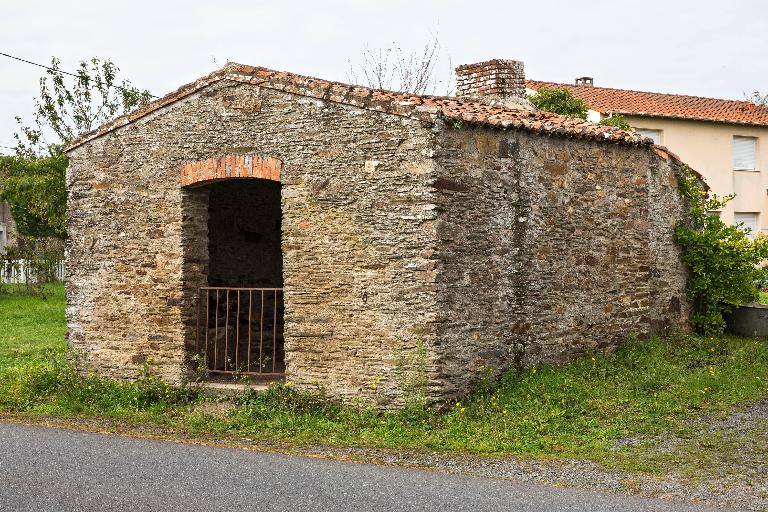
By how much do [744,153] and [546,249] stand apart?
811 inches

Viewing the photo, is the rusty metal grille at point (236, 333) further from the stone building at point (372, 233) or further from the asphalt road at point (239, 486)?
the asphalt road at point (239, 486)

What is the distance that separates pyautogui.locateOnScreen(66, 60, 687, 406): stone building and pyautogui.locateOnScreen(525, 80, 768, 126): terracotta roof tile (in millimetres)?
13770

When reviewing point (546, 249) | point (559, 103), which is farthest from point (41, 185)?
point (546, 249)

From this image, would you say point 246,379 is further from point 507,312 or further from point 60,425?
point 507,312

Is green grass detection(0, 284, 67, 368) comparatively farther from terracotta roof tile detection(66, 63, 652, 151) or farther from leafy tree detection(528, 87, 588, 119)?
leafy tree detection(528, 87, 588, 119)

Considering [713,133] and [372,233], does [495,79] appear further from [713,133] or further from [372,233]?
[713,133]

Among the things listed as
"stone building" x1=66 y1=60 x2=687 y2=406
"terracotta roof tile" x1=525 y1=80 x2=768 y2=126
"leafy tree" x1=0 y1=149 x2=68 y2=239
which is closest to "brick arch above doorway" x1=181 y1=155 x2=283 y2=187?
"stone building" x1=66 y1=60 x2=687 y2=406

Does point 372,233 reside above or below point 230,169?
below

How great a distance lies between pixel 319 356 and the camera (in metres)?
9.19

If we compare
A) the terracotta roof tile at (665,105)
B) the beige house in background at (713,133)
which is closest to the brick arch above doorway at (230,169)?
the terracotta roof tile at (665,105)

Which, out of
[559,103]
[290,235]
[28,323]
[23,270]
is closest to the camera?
[290,235]

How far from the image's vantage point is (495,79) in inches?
509

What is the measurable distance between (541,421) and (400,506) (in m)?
2.89

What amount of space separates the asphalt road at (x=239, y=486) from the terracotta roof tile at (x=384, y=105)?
3.62 meters
